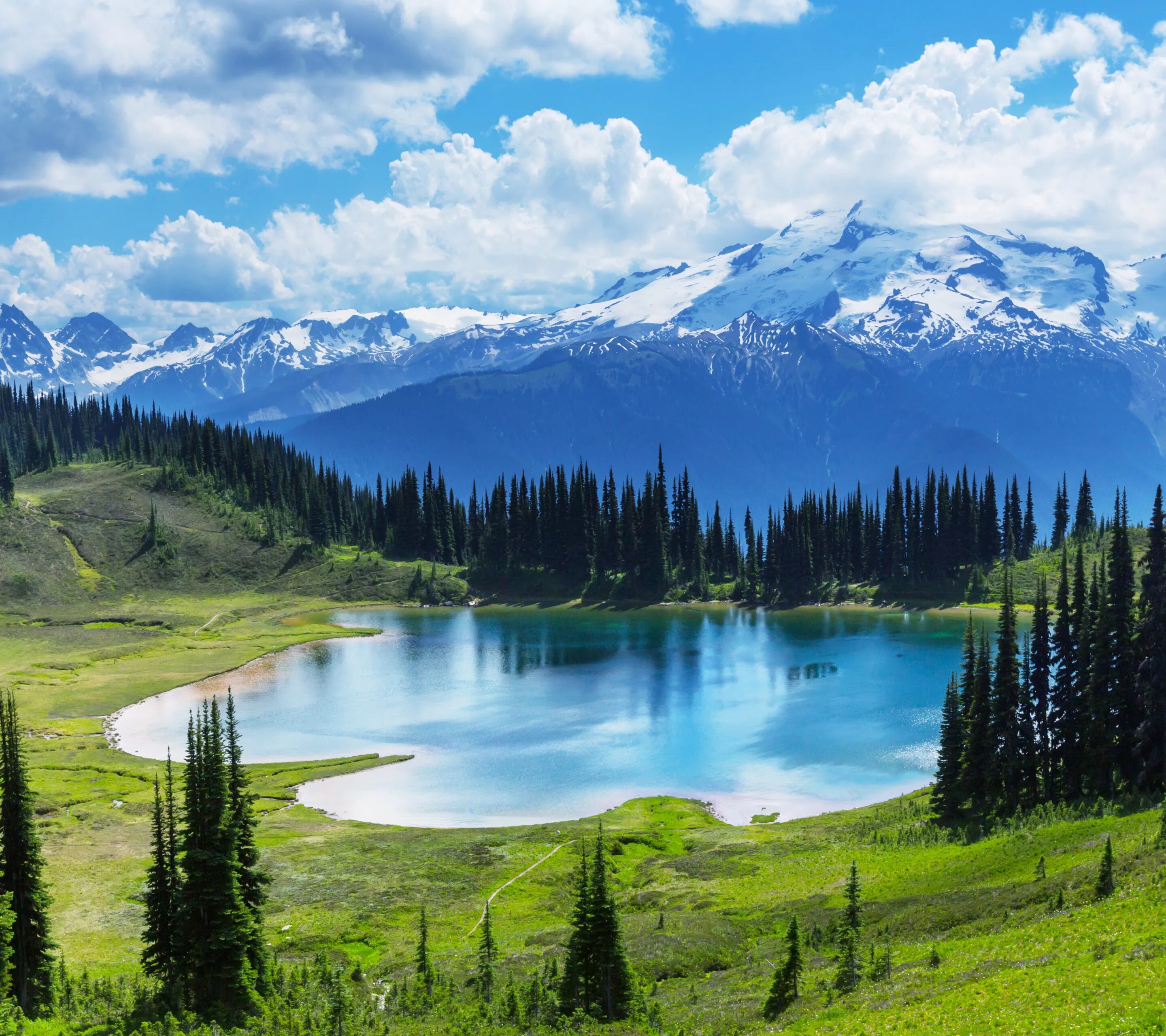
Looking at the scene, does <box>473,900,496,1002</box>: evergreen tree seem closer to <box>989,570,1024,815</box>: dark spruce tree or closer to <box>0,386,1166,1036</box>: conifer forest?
<box>0,386,1166,1036</box>: conifer forest

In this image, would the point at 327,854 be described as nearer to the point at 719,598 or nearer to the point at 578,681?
the point at 578,681

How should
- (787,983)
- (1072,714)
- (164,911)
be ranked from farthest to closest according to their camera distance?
(1072,714) → (164,911) → (787,983)

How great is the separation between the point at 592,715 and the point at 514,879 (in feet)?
158

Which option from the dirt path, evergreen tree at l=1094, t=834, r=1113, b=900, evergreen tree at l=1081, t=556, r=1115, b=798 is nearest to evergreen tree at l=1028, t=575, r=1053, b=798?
evergreen tree at l=1081, t=556, r=1115, b=798

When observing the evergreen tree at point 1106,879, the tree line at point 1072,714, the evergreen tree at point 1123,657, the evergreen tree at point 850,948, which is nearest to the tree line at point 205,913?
the evergreen tree at point 850,948

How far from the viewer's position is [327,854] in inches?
2425

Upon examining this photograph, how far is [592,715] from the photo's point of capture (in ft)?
343

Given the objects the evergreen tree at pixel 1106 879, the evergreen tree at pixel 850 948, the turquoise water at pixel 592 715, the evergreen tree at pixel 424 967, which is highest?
the evergreen tree at pixel 1106 879

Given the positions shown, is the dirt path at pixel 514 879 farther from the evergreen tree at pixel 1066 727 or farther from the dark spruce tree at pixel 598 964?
the evergreen tree at pixel 1066 727

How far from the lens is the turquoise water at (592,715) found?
258ft

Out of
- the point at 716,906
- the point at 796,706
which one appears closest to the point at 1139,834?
the point at 716,906

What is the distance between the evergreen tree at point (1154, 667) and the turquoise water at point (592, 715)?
2291 cm

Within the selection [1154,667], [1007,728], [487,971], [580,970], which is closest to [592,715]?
[1007,728]

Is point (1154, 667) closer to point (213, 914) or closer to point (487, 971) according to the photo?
point (487, 971)
